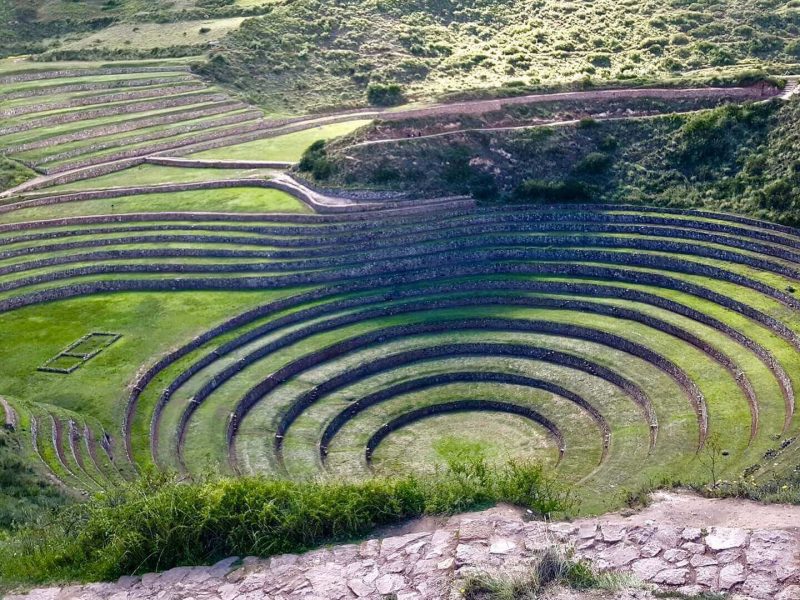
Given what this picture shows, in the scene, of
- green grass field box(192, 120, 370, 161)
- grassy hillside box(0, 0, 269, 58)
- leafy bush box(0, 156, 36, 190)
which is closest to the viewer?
leafy bush box(0, 156, 36, 190)

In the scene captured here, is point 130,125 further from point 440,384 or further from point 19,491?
point 19,491

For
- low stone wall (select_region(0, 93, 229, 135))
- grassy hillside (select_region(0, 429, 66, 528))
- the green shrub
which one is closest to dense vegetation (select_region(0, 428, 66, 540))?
grassy hillside (select_region(0, 429, 66, 528))

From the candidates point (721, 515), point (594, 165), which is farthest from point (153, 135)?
point (721, 515)

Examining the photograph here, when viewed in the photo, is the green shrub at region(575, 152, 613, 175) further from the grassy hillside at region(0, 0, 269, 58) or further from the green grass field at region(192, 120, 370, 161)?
the grassy hillside at region(0, 0, 269, 58)

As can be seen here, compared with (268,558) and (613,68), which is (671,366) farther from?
(613,68)

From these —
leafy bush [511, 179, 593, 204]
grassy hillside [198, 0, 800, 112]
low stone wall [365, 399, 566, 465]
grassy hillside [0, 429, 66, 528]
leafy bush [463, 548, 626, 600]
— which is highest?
grassy hillside [198, 0, 800, 112]

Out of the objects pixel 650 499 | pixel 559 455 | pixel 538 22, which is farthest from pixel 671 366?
pixel 538 22

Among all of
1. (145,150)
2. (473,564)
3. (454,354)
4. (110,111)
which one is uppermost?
(110,111)
